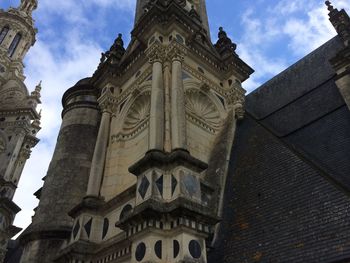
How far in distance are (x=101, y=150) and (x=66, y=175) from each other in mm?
1907

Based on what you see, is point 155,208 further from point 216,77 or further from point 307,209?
point 216,77

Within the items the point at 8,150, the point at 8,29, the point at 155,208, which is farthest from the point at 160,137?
the point at 8,29

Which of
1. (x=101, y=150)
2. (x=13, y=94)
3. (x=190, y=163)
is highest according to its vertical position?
(x=13, y=94)

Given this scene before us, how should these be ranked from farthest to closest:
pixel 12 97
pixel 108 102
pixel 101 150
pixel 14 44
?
pixel 14 44 < pixel 12 97 < pixel 108 102 < pixel 101 150

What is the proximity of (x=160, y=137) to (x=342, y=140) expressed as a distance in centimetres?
520

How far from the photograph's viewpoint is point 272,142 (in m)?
9.99

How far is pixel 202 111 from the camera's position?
476 inches

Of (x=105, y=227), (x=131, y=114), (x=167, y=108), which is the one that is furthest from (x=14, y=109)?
(x=167, y=108)

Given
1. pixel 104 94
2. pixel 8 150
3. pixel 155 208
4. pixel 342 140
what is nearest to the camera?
pixel 155 208

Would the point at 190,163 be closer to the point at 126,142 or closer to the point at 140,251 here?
the point at 140,251

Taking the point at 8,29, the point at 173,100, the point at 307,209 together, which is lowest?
the point at 307,209

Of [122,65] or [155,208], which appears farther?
[122,65]

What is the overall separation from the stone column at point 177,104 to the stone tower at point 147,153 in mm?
36

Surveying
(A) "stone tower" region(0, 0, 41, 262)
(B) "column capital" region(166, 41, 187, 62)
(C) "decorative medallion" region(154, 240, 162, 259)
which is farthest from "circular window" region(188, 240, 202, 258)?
(A) "stone tower" region(0, 0, 41, 262)
